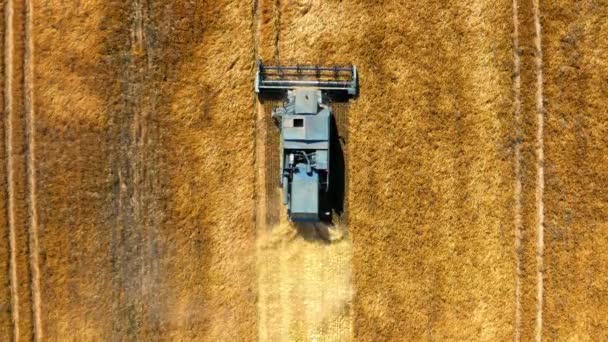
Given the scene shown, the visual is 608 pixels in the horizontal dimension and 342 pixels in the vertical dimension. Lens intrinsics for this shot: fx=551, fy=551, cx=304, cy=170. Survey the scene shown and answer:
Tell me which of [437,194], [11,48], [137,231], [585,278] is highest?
[11,48]

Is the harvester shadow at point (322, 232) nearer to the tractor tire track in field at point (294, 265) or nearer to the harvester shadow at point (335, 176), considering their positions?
the tractor tire track in field at point (294, 265)

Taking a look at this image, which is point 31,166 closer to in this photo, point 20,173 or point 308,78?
point 20,173

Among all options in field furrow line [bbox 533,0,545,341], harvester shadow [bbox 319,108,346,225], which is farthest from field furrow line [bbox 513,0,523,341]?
harvester shadow [bbox 319,108,346,225]

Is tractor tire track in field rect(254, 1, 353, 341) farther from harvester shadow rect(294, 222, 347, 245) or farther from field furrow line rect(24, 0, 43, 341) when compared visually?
field furrow line rect(24, 0, 43, 341)

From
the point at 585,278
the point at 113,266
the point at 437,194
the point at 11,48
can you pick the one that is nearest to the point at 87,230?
the point at 113,266

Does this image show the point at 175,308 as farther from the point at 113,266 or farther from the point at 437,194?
the point at 437,194
